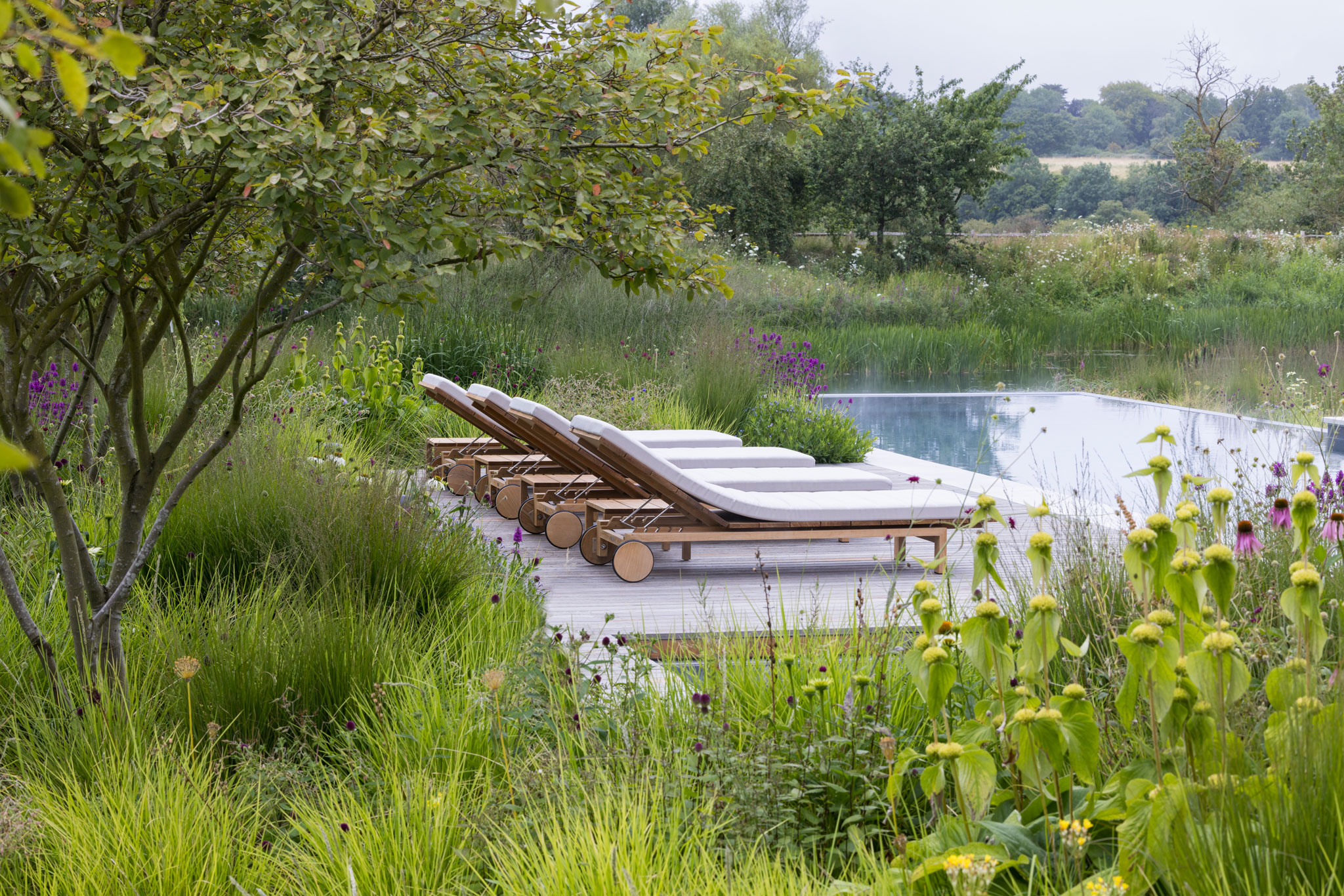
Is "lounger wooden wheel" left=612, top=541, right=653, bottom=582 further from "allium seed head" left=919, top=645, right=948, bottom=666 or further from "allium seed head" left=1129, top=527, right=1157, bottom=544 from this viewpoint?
"allium seed head" left=1129, top=527, right=1157, bottom=544

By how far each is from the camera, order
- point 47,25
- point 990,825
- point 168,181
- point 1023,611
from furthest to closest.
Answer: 1. point 1023,611
2. point 168,181
3. point 47,25
4. point 990,825

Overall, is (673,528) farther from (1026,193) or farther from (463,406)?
(1026,193)

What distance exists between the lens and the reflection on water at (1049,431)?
9.75 meters

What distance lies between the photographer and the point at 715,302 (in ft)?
49.2

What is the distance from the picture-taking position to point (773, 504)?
531 cm

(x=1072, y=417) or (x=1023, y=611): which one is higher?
(x=1023, y=611)

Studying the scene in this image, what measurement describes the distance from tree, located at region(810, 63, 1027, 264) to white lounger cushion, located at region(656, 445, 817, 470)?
19.6m

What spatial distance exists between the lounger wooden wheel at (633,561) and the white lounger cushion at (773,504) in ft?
1.17

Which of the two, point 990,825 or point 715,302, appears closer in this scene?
point 990,825

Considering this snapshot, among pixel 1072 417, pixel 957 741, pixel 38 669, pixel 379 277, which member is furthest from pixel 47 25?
pixel 1072 417

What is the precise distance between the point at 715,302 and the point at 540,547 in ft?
31.1

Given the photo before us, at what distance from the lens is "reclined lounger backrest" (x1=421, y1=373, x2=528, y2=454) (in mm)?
6816

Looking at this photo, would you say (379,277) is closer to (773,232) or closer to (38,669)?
(38,669)

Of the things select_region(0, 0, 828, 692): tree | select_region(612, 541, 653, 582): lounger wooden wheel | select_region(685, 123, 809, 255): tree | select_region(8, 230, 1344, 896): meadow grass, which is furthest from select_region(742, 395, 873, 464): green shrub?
select_region(685, 123, 809, 255): tree
